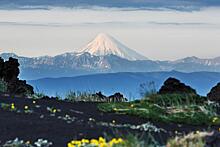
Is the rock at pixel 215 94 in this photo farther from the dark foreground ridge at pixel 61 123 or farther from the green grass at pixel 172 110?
the dark foreground ridge at pixel 61 123

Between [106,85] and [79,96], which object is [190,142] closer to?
[79,96]

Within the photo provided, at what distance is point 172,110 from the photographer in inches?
791

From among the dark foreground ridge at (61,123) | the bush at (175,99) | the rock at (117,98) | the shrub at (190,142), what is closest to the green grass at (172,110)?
the bush at (175,99)

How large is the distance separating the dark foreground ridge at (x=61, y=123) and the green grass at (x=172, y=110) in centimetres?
38

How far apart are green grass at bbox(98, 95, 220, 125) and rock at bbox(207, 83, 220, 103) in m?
1.22

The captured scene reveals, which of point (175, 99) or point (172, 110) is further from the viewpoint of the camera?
point (175, 99)

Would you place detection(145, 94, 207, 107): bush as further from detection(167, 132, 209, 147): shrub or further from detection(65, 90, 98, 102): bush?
detection(167, 132, 209, 147): shrub

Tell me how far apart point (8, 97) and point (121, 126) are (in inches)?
189

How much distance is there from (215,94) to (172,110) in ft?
12.2

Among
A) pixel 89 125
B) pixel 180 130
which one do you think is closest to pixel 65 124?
pixel 89 125

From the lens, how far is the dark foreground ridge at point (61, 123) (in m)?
15.1

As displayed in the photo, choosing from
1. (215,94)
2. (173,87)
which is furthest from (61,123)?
(173,87)

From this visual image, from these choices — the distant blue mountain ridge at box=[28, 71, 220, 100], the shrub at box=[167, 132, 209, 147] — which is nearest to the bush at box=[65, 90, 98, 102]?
the distant blue mountain ridge at box=[28, 71, 220, 100]

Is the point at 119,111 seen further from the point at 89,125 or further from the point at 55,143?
the point at 55,143
